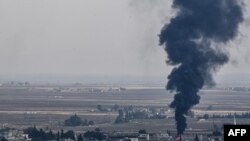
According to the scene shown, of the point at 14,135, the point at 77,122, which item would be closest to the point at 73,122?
the point at 77,122

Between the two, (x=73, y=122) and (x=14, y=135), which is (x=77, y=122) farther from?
(x=14, y=135)

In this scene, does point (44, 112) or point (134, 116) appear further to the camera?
point (44, 112)

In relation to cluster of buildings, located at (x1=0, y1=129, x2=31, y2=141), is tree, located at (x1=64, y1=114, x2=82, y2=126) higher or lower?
higher

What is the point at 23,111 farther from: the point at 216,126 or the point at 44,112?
the point at 216,126

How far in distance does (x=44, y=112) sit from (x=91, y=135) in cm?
8191

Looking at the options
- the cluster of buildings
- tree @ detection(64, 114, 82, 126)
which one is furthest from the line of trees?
the cluster of buildings

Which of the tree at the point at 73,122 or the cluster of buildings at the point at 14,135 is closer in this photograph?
the cluster of buildings at the point at 14,135

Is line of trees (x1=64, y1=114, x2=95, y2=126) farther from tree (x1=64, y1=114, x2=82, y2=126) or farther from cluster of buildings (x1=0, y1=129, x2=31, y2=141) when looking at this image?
cluster of buildings (x1=0, y1=129, x2=31, y2=141)

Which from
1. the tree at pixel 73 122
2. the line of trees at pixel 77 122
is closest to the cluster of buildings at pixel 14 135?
the line of trees at pixel 77 122

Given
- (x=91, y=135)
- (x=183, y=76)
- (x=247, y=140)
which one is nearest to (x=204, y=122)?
(x=91, y=135)

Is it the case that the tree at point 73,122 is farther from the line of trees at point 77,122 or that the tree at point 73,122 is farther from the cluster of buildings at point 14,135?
the cluster of buildings at point 14,135

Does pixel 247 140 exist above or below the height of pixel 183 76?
below

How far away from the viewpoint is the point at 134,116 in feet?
560

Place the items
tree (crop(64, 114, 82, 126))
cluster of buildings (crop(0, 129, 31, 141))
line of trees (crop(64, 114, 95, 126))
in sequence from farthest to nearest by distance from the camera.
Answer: tree (crop(64, 114, 82, 126)) < line of trees (crop(64, 114, 95, 126)) < cluster of buildings (crop(0, 129, 31, 141))
